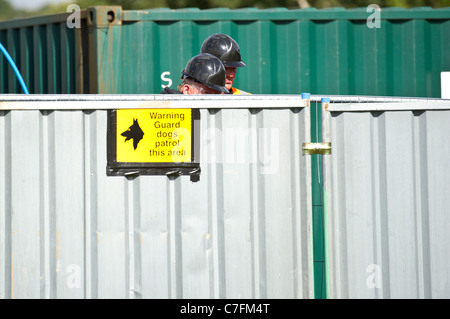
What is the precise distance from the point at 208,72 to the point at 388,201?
1.92 meters

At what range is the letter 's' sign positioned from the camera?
3742 millimetres

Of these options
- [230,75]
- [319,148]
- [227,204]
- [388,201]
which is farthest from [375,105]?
[230,75]

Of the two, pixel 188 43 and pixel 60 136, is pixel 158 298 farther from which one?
pixel 188 43

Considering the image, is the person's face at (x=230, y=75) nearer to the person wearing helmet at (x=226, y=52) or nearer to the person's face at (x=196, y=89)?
the person wearing helmet at (x=226, y=52)

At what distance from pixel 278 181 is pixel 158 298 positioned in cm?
84

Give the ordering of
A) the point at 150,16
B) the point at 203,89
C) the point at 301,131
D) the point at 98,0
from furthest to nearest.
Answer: the point at 98,0 < the point at 150,16 < the point at 203,89 < the point at 301,131

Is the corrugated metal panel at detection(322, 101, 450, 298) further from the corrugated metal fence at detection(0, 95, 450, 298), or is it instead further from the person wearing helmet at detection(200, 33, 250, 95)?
the person wearing helmet at detection(200, 33, 250, 95)

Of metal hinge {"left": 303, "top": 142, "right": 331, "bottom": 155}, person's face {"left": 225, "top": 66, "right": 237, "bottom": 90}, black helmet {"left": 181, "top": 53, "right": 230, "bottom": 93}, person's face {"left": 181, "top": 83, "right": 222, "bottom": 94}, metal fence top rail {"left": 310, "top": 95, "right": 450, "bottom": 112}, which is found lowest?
metal hinge {"left": 303, "top": 142, "right": 331, "bottom": 155}

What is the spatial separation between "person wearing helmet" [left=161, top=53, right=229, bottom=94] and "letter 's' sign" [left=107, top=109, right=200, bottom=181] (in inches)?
59.7

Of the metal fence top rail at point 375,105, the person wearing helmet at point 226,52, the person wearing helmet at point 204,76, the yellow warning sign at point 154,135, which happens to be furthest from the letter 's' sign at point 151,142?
the person wearing helmet at point 226,52

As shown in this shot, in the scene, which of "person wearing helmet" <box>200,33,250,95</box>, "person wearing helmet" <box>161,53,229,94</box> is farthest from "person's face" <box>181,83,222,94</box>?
"person wearing helmet" <box>200,33,250,95</box>

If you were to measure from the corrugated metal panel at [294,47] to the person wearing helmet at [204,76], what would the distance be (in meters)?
2.21
